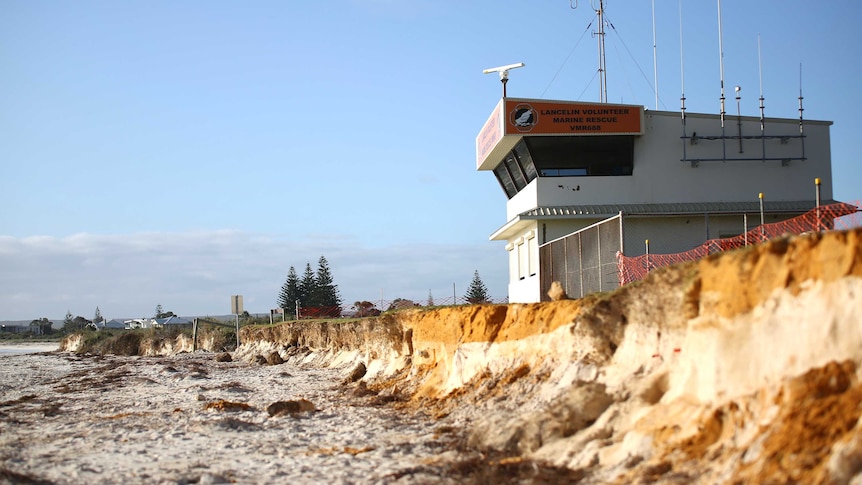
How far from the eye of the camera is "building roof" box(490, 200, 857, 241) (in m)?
27.1

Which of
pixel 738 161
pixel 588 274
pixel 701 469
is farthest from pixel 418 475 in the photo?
pixel 738 161

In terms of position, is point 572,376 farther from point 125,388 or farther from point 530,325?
point 125,388

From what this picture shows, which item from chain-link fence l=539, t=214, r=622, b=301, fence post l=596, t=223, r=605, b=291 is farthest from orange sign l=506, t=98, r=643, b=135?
fence post l=596, t=223, r=605, b=291

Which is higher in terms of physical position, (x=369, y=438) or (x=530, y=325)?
(x=530, y=325)

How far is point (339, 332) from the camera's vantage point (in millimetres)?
34719

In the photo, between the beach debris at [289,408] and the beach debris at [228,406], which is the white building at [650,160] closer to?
the beach debris at [289,408]

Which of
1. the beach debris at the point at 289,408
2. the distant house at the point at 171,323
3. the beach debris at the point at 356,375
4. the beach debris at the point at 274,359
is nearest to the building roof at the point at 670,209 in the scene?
the beach debris at the point at 356,375

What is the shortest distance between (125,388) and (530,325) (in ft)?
58.3

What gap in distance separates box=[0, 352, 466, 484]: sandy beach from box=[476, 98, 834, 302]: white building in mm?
10478

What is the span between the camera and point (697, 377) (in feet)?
31.1

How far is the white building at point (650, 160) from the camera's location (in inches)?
1110

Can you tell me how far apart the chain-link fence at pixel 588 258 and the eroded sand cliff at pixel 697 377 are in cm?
365

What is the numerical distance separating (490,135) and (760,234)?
18.2 metres

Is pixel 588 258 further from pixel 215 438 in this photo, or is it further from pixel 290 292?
pixel 290 292
